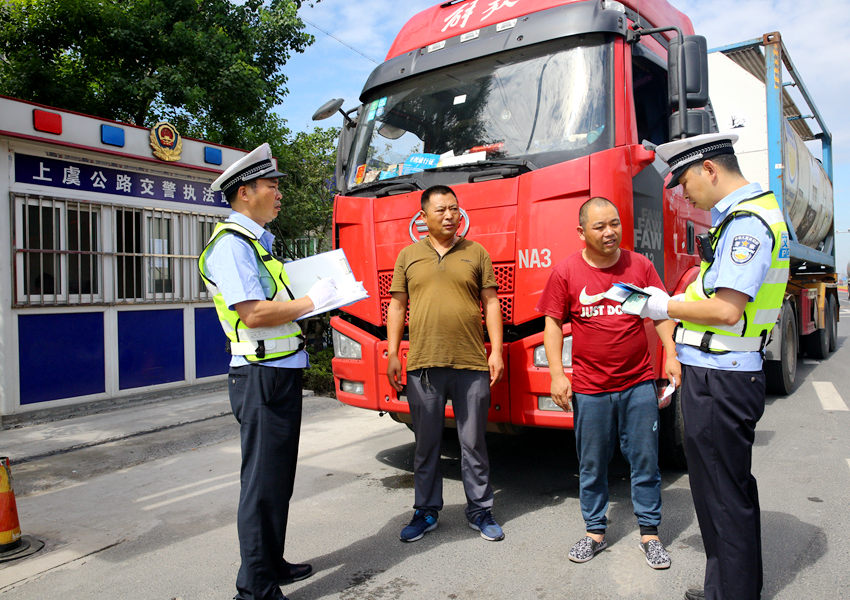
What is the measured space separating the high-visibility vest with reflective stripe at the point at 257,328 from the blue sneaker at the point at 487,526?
58.6 inches

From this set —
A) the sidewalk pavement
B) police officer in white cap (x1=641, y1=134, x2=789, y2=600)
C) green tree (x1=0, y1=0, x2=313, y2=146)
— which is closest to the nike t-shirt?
police officer in white cap (x1=641, y1=134, x2=789, y2=600)

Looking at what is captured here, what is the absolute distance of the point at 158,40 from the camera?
514 inches

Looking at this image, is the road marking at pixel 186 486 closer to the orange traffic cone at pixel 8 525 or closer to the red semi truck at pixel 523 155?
the orange traffic cone at pixel 8 525

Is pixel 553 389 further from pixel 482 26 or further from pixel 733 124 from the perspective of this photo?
pixel 733 124

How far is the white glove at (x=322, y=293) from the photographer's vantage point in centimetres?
279

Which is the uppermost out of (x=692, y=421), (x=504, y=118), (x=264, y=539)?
(x=504, y=118)

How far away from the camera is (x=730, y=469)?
2.43 meters

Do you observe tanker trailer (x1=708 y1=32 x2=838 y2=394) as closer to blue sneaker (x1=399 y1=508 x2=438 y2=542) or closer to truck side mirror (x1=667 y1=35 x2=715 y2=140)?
truck side mirror (x1=667 y1=35 x2=715 y2=140)

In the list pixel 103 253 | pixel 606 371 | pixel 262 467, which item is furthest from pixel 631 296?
pixel 103 253

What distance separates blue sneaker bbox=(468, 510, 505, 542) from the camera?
11.4 feet

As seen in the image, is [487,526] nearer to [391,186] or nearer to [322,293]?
[322,293]

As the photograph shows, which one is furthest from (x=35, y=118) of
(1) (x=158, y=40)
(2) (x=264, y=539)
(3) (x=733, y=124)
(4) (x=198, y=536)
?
(1) (x=158, y=40)

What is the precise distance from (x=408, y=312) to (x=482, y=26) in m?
1.98

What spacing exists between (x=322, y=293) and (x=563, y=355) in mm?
1466
